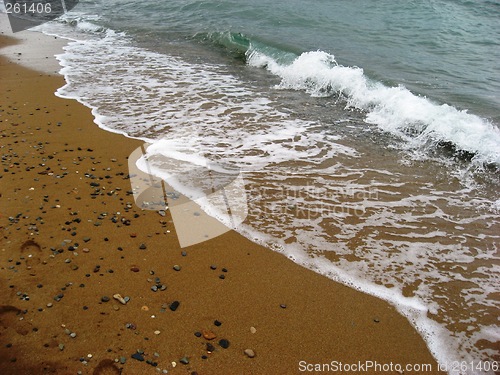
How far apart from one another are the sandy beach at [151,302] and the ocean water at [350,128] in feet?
1.35

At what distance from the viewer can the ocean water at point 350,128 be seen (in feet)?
13.6

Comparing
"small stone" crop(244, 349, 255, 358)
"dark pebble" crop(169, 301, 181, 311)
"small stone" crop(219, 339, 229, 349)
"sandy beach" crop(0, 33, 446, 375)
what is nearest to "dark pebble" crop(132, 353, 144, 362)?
"sandy beach" crop(0, 33, 446, 375)

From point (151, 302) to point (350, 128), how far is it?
17.7ft

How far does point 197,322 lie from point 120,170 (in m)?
2.87

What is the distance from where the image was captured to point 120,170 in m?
5.54

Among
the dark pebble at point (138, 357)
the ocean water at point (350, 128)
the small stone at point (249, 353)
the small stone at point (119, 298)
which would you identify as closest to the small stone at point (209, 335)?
the small stone at point (249, 353)

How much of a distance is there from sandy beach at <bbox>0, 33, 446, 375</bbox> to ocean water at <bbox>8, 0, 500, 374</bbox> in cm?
41

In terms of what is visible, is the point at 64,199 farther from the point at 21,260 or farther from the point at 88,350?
the point at 88,350

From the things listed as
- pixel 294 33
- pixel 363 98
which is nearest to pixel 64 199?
pixel 363 98

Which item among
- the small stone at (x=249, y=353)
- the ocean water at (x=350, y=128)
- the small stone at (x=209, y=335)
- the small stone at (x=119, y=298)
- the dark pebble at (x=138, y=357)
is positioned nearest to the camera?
the dark pebble at (x=138, y=357)

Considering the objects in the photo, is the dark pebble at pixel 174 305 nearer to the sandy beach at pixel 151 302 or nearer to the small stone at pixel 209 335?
the sandy beach at pixel 151 302

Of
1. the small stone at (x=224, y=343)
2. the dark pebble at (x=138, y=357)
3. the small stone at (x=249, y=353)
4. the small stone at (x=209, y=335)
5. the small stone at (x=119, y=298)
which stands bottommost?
the small stone at (x=249, y=353)

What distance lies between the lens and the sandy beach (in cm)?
312

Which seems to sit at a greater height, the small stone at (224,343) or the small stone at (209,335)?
the small stone at (209,335)
